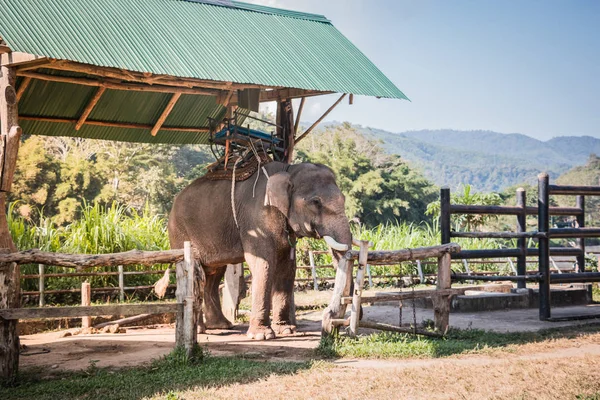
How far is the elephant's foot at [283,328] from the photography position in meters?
10.2

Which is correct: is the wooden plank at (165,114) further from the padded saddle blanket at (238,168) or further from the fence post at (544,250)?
the fence post at (544,250)

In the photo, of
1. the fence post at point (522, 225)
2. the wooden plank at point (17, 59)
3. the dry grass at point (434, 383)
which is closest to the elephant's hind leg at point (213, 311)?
the dry grass at point (434, 383)

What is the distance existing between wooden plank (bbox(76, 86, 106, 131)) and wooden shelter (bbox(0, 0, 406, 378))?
0.08 ft

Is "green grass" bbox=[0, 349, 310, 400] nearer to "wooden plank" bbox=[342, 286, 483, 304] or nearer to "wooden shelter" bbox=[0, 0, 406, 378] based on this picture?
"wooden shelter" bbox=[0, 0, 406, 378]

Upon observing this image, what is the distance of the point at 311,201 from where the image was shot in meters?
9.65

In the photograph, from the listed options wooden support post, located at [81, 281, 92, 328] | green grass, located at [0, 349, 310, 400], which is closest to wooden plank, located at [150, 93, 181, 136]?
wooden support post, located at [81, 281, 92, 328]

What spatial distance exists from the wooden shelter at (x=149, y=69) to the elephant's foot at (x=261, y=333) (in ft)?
10.3

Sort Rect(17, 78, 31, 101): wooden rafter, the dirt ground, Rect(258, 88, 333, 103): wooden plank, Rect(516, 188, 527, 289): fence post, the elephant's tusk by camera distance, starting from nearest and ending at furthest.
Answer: the dirt ground, the elephant's tusk, Rect(17, 78, 31, 101): wooden rafter, Rect(258, 88, 333, 103): wooden plank, Rect(516, 188, 527, 289): fence post

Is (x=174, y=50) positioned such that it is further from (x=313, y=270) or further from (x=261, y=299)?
(x=313, y=270)

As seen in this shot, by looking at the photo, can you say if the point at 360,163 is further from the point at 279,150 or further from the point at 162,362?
the point at 162,362

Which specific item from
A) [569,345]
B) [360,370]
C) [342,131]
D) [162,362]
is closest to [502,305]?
[569,345]

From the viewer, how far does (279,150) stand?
456 inches

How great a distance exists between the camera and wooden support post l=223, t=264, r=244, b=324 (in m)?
A: 11.6

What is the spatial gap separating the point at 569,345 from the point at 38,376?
5.86 metres
